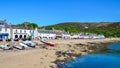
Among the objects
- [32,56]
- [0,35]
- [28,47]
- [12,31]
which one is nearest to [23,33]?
[12,31]

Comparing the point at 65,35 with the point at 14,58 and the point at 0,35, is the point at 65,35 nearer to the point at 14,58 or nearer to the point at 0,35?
the point at 0,35

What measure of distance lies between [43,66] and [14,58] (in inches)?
A: 227

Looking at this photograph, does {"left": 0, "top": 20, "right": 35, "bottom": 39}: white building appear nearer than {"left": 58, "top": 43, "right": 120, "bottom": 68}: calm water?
No

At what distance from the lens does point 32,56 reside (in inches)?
2018

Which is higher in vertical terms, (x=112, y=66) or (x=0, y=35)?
(x=0, y=35)

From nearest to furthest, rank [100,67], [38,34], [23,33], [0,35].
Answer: [100,67], [0,35], [23,33], [38,34]

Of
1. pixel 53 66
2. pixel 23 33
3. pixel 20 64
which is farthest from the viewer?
pixel 23 33

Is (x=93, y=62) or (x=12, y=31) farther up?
(x=12, y=31)

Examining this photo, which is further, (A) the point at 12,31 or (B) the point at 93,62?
(A) the point at 12,31

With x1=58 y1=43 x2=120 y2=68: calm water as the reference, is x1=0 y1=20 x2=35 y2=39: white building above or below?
above

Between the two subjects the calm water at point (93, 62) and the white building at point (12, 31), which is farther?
the white building at point (12, 31)

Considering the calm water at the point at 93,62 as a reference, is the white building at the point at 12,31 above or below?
above

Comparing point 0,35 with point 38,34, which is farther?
point 38,34

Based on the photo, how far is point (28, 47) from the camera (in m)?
65.1
